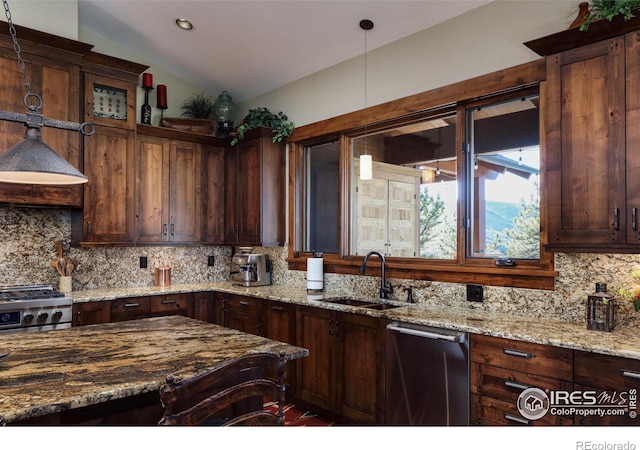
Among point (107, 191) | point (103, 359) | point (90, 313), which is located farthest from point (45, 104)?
point (103, 359)

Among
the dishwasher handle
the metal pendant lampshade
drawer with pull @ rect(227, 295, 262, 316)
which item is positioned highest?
the metal pendant lampshade

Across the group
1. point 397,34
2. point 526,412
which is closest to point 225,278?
point 397,34

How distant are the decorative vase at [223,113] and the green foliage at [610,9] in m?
3.63

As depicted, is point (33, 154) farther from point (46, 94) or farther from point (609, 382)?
point (609, 382)

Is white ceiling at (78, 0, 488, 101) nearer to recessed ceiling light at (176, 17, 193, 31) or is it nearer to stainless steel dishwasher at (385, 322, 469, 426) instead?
recessed ceiling light at (176, 17, 193, 31)

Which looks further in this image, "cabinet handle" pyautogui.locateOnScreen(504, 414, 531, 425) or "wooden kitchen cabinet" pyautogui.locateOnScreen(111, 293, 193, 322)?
"wooden kitchen cabinet" pyautogui.locateOnScreen(111, 293, 193, 322)

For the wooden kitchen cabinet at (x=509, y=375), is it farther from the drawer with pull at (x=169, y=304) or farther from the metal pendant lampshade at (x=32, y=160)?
the drawer with pull at (x=169, y=304)

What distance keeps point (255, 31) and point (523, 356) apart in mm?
3268

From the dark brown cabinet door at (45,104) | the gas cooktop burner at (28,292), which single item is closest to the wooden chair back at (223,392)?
the gas cooktop burner at (28,292)

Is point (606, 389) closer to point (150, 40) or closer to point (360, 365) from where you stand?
point (360, 365)

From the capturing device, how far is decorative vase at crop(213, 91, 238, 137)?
5090 mm

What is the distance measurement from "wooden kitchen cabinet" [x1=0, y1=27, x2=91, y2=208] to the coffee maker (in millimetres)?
1557

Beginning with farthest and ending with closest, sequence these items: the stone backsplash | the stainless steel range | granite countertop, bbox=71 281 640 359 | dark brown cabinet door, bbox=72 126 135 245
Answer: dark brown cabinet door, bbox=72 126 135 245 < the stainless steel range < the stone backsplash < granite countertop, bbox=71 281 640 359

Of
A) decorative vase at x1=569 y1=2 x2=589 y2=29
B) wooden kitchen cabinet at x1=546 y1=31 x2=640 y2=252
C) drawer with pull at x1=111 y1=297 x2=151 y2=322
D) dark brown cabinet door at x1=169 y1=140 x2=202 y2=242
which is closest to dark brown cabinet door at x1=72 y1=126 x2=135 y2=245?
dark brown cabinet door at x1=169 y1=140 x2=202 y2=242
